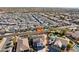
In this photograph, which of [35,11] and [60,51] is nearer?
[60,51]

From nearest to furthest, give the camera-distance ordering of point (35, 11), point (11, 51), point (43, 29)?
point (11, 51) → point (43, 29) → point (35, 11)

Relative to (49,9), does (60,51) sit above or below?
below

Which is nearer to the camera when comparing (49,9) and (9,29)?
(9,29)

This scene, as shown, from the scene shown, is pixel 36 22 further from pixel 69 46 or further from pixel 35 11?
pixel 69 46

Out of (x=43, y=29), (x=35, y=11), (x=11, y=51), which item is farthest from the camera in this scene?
(x=35, y=11)

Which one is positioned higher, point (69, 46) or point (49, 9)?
point (49, 9)

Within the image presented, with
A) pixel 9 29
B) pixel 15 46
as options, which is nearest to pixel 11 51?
pixel 15 46
